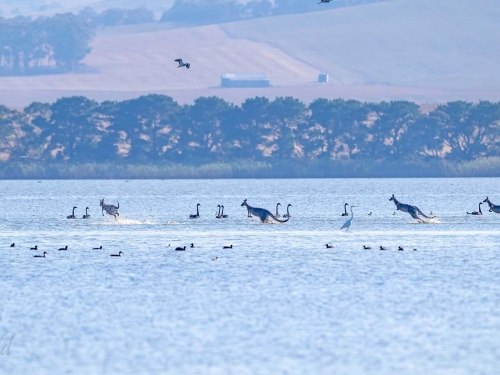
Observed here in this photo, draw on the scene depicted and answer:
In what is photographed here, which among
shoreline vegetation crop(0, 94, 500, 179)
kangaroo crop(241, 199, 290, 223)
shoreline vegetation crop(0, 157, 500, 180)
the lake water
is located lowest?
the lake water

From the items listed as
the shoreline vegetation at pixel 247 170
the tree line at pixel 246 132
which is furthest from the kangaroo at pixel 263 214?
the tree line at pixel 246 132

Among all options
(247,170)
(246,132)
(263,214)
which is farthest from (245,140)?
(263,214)

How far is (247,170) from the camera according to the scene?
539 ft

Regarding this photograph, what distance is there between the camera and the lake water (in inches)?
1099

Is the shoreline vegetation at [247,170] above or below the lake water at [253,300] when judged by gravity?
above

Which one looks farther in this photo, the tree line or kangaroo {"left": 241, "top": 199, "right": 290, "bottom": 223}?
the tree line

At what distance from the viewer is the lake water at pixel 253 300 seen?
2792 cm

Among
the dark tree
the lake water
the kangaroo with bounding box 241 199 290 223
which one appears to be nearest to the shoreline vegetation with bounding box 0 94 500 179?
the dark tree

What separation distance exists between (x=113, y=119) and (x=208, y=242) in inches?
4838

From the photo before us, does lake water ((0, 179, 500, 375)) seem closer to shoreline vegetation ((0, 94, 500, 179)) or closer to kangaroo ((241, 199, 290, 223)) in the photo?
kangaroo ((241, 199, 290, 223))

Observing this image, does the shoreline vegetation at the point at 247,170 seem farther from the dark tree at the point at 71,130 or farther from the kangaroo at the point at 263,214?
the kangaroo at the point at 263,214

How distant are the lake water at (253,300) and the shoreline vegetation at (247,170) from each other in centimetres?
9870

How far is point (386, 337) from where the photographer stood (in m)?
30.1

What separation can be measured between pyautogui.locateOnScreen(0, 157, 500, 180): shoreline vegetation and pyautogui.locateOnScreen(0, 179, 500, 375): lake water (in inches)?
3886
